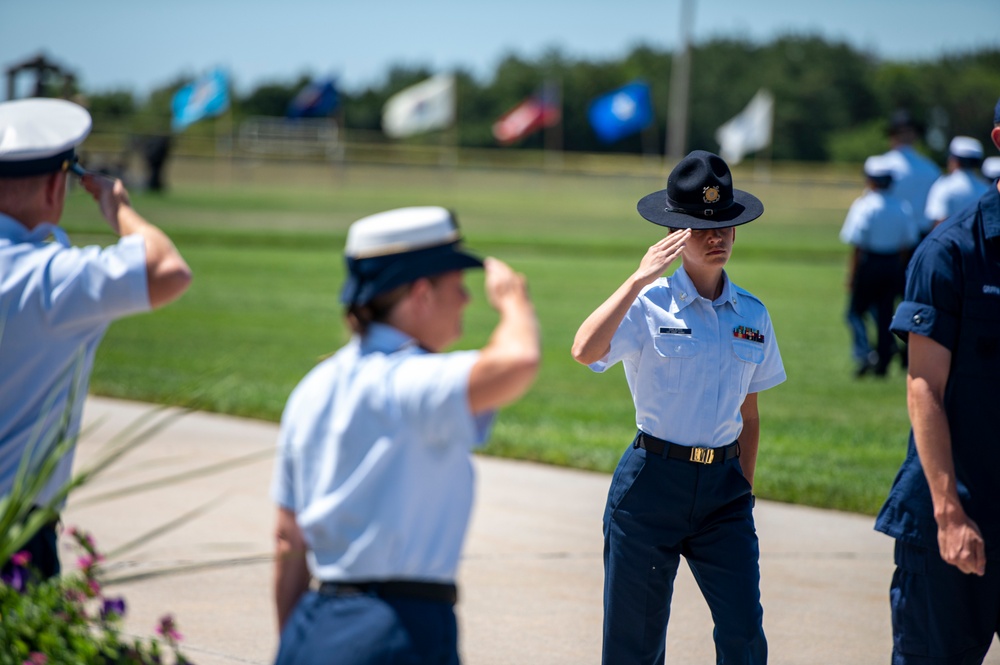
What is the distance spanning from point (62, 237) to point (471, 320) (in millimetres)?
13343

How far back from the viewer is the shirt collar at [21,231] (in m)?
2.85

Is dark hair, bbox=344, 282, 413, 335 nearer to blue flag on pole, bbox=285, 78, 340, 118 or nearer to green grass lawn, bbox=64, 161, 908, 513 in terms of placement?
green grass lawn, bbox=64, 161, 908, 513

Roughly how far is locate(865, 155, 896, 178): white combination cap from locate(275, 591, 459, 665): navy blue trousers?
427 inches

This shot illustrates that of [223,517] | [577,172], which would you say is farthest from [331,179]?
[223,517]

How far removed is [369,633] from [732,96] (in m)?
85.1

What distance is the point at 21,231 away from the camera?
2.87 m

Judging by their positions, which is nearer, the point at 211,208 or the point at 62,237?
the point at 62,237

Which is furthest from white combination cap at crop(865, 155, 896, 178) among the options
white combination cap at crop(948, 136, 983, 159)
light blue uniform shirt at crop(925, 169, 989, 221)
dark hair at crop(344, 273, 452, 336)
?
dark hair at crop(344, 273, 452, 336)

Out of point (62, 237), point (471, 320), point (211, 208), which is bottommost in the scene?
point (211, 208)

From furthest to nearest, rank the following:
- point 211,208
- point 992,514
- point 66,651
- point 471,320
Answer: point 211,208
point 471,320
point 992,514
point 66,651

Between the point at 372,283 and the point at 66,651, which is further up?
the point at 372,283

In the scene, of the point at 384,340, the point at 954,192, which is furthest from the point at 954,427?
the point at 954,192

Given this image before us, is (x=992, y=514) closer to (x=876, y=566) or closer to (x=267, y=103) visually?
(x=876, y=566)

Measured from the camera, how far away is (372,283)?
2381mm
